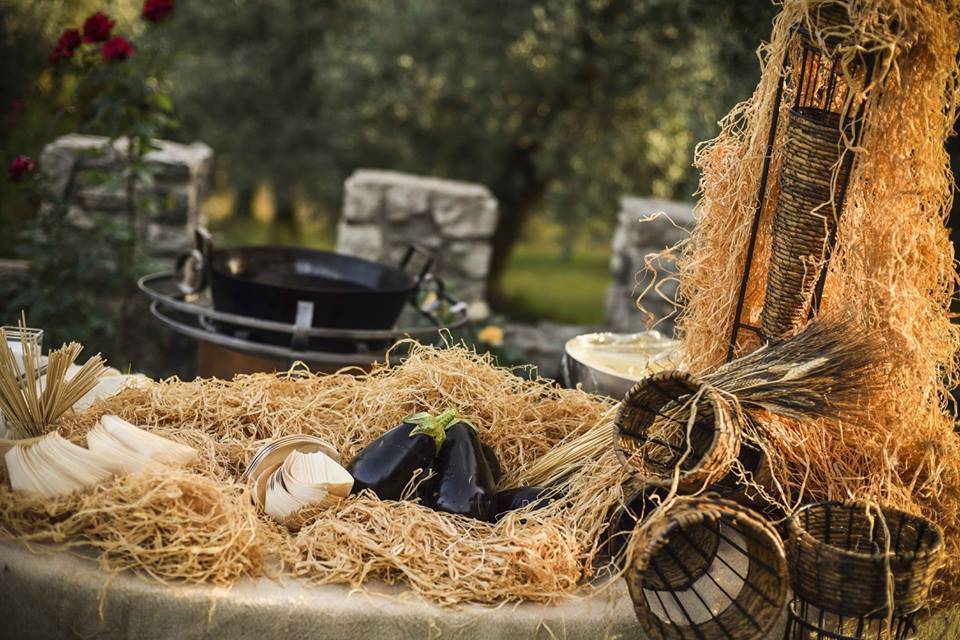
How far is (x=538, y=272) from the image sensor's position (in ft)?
33.0

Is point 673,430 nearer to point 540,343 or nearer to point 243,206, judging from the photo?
point 540,343

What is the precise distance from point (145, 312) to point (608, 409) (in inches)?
118

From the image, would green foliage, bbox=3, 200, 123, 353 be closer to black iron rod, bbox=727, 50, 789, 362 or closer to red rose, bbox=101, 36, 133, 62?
red rose, bbox=101, 36, 133, 62

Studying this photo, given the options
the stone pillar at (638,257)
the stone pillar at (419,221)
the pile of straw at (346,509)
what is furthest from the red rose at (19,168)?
the stone pillar at (638,257)

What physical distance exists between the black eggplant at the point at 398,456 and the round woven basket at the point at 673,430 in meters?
0.47

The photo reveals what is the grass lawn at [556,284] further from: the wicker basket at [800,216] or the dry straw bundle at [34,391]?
the dry straw bundle at [34,391]

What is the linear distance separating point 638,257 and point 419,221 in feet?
4.14

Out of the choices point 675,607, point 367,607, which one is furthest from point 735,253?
point 367,607

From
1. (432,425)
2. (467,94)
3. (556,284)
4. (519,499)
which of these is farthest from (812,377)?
(556,284)

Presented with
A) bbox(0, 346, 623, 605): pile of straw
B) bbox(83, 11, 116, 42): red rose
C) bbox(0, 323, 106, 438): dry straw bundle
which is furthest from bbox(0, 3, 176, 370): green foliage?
bbox(0, 323, 106, 438): dry straw bundle

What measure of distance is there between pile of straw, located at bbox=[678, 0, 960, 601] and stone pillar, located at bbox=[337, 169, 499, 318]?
3118mm

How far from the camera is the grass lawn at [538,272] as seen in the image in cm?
832

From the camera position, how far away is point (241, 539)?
184cm

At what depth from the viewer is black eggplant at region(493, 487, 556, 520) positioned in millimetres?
2203
